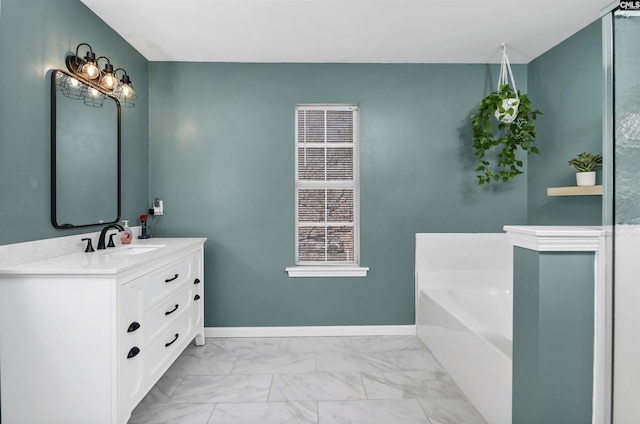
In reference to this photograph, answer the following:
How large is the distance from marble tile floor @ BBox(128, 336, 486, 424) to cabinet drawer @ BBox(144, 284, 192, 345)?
1.51 feet

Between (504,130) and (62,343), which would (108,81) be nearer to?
(62,343)

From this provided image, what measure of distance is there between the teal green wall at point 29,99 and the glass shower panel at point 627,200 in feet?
8.19

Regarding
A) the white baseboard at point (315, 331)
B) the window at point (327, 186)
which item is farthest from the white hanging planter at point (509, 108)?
the white baseboard at point (315, 331)

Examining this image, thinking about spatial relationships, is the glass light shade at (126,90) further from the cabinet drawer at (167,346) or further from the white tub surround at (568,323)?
the white tub surround at (568,323)

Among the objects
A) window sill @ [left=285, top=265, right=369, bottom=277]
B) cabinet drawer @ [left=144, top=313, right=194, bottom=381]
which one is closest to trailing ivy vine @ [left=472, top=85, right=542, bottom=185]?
window sill @ [left=285, top=265, right=369, bottom=277]

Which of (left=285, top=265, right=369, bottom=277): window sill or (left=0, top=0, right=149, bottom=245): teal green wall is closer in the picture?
(left=0, top=0, right=149, bottom=245): teal green wall

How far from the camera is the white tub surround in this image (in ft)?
4.47

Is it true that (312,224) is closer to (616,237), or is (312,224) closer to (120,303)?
(120,303)

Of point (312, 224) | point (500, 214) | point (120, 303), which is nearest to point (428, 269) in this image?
point (500, 214)

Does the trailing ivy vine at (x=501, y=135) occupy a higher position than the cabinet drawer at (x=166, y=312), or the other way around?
the trailing ivy vine at (x=501, y=135)

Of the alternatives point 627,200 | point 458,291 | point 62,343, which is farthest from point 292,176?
point 627,200

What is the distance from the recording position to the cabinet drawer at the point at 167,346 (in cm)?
205

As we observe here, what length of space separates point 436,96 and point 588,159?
134cm

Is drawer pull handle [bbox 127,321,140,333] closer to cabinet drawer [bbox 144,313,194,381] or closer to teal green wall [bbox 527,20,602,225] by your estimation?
cabinet drawer [bbox 144,313,194,381]
